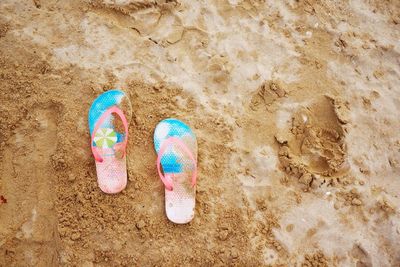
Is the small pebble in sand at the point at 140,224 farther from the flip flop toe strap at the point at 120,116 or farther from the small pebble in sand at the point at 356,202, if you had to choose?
the small pebble in sand at the point at 356,202

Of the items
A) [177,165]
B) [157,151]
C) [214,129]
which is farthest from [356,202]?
[157,151]

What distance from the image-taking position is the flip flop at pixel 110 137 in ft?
5.53

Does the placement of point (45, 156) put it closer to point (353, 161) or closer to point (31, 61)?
point (31, 61)

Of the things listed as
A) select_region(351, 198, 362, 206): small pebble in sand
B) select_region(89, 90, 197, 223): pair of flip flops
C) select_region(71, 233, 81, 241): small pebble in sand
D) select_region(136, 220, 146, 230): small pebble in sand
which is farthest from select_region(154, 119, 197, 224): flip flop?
select_region(351, 198, 362, 206): small pebble in sand

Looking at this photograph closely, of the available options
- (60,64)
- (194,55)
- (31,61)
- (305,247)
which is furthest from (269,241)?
(31,61)

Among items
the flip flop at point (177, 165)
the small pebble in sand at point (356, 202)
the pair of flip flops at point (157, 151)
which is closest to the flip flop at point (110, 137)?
the pair of flip flops at point (157, 151)

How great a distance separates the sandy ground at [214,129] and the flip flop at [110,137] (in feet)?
0.18

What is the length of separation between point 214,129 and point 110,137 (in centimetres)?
58

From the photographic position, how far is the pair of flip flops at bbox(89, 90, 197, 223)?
5.52 feet

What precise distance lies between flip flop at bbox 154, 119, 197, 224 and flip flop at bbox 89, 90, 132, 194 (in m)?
0.19

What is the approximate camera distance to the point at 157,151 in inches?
70.4

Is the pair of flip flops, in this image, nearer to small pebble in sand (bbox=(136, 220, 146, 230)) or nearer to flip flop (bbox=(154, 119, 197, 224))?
flip flop (bbox=(154, 119, 197, 224))

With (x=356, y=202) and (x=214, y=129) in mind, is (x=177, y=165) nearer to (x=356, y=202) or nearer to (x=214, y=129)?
(x=214, y=129)

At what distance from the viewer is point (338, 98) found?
6.53 ft
